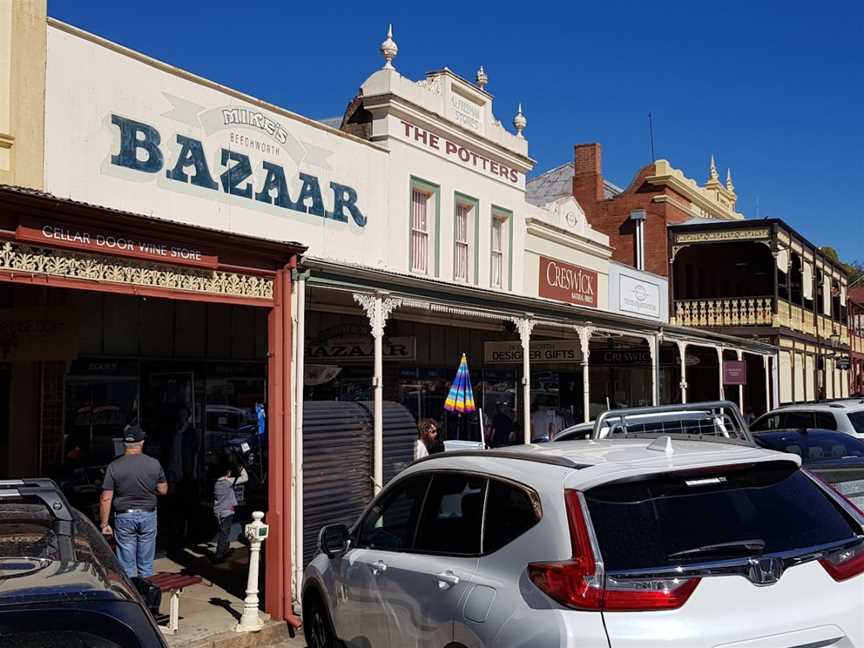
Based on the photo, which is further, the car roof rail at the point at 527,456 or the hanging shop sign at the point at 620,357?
the hanging shop sign at the point at 620,357

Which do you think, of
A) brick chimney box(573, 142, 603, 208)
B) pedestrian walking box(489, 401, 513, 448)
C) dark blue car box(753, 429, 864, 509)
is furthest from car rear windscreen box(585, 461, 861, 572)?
brick chimney box(573, 142, 603, 208)

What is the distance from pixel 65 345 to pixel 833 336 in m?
34.6

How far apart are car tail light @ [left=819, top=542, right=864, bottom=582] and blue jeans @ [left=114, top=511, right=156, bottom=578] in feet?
A: 21.1

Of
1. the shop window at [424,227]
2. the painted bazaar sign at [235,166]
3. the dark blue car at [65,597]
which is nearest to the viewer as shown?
the dark blue car at [65,597]

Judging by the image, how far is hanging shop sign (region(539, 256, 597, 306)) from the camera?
18.4 metres

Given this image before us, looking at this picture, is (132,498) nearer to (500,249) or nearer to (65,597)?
(65,597)

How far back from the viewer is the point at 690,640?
350 centimetres

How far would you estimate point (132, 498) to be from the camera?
8453 millimetres

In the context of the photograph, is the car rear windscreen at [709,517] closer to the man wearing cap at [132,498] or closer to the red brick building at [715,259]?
the man wearing cap at [132,498]

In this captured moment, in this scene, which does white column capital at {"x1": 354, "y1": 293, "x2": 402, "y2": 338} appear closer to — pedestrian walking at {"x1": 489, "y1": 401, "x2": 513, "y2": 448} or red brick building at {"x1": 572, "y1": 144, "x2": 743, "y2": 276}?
pedestrian walking at {"x1": 489, "y1": 401, "x2": 513, "y2": 448}

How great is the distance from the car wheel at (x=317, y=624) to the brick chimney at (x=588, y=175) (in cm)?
2729

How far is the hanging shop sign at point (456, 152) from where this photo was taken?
Result: 1419cm

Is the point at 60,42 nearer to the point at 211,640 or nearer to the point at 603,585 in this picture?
the point at 211,640

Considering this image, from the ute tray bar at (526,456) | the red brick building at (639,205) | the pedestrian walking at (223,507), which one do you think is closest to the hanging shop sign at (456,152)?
the pedestrian walking at (223,507)
